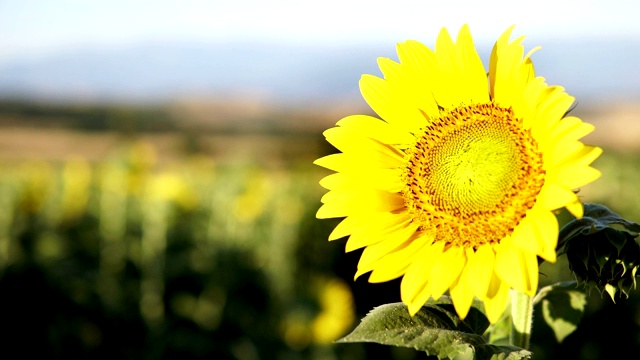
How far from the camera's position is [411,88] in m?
1.43

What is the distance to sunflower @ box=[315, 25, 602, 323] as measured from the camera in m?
1.22

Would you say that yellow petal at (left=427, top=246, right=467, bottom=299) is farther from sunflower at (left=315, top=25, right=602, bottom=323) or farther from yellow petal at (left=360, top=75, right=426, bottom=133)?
yellow petal at (left=360, top=75, right=426, bottom=133)

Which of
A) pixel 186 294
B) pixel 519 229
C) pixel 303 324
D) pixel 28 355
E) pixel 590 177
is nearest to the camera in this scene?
pixel 590 177

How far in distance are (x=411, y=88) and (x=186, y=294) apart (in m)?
4.96

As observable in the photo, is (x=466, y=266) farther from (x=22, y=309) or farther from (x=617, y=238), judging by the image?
(x=22, y=309)

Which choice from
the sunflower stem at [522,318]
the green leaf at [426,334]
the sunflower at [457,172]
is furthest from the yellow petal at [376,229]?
the sunflower stem at [522,318]

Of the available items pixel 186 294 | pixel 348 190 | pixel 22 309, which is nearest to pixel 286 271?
pixel 186 294

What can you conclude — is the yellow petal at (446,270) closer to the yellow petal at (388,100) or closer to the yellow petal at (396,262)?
the yellow petal at (396,262)

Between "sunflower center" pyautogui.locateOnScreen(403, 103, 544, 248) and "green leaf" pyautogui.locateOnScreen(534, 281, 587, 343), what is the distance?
25cm

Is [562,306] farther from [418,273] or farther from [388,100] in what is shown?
[388,100]

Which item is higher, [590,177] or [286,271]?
[590,177]

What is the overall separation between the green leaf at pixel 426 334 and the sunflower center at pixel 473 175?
0.15 meters

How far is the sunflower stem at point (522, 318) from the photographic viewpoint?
1.32 meters

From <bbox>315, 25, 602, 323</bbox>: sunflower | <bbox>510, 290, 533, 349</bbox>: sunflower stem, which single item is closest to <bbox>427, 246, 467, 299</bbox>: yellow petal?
<bbox>315, 25, 602, 323</bbox>: sunflower
